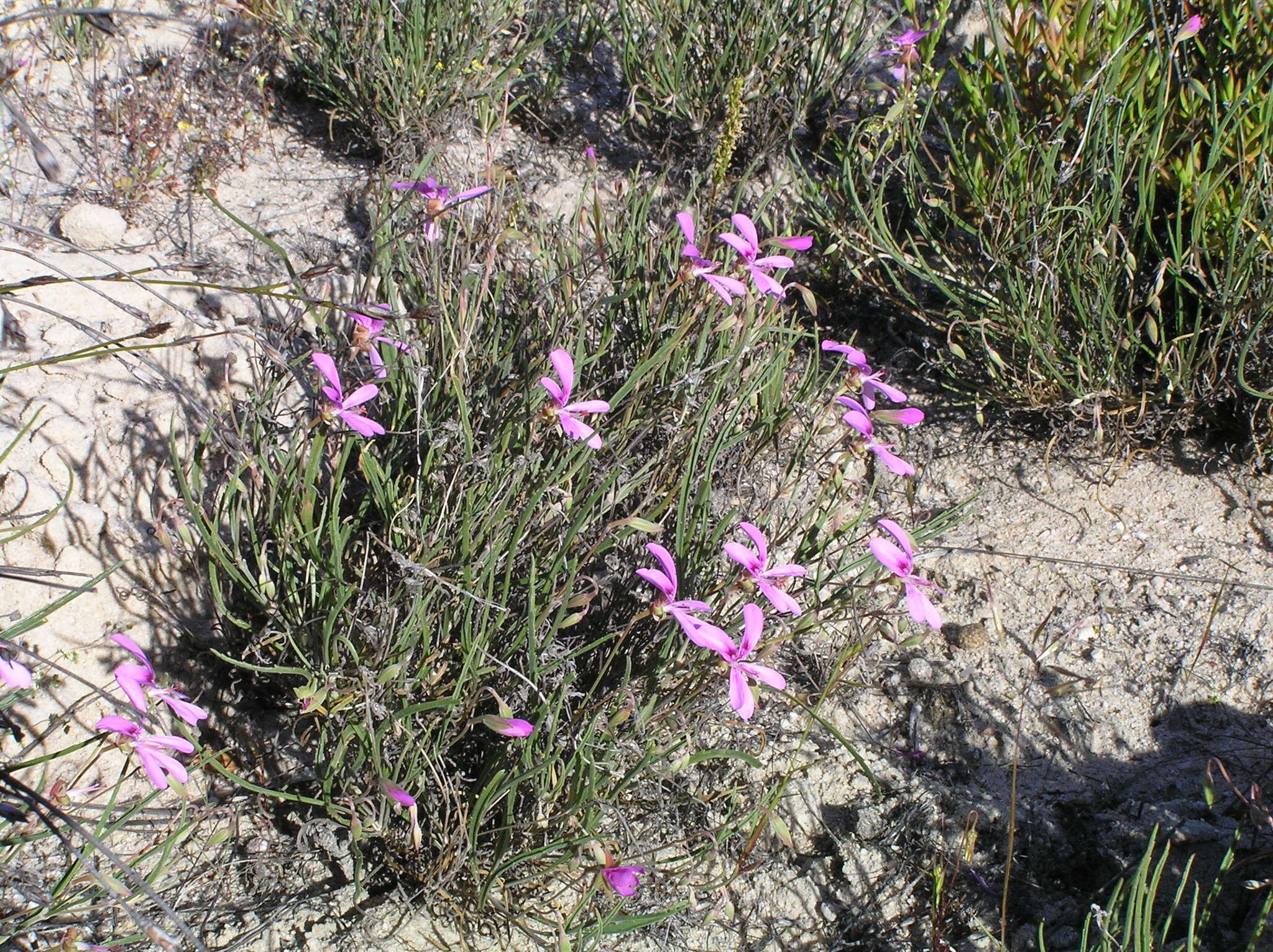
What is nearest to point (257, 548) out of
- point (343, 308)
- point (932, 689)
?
point (343, 308)

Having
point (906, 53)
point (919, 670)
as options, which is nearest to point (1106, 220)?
point (906, 53)

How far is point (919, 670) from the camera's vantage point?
2.15m

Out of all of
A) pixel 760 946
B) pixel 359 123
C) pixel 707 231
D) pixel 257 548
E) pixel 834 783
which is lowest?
pixel 760 946

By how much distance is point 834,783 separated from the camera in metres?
1.98

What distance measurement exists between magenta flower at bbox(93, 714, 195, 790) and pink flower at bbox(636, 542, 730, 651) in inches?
30.0

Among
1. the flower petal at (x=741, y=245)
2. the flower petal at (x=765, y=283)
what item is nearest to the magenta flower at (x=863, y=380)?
the flower petal at (x=765, y=283)

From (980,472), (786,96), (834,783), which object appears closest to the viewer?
(834,783)

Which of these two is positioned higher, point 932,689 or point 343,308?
point 343,308

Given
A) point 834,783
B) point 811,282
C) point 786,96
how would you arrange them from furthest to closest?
point 786,96 < point 811,282 < point 834,783

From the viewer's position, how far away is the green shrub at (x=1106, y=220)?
2.19 metres

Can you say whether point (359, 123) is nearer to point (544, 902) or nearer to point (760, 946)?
point (544, 902)

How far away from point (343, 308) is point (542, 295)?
757 millimetres

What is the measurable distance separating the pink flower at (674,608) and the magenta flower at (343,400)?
0.49 metres

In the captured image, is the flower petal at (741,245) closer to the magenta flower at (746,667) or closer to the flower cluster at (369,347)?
the flower cluster at (369,347)
